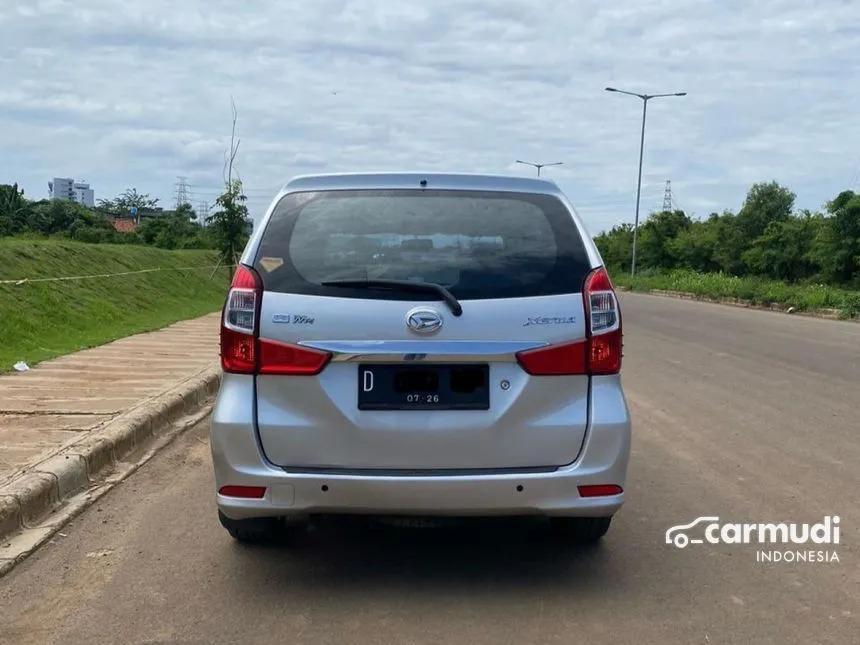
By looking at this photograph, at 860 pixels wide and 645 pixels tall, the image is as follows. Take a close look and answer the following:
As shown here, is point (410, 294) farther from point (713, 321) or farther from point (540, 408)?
point (713, 321)

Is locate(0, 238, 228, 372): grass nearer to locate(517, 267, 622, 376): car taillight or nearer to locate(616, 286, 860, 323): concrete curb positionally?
locate(517, 267, 622, 376): car taillight

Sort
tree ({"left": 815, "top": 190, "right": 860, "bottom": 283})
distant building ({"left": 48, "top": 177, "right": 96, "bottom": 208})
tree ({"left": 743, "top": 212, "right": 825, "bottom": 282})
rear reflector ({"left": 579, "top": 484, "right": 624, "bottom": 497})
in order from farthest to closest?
distant building ({"left": 48, "top": 177, "right": 96, "bottom": 208})
tree ({"left": 743, "top": 212, "right": 825, "bottom": 282})
tree ({"left": 815, "top": 190, "right": 860, "bottom": 283})
rear reflector ({"left": 579, "top": 484, "right": 624, "bottom": 497})

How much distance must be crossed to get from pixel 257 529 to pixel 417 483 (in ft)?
3.17

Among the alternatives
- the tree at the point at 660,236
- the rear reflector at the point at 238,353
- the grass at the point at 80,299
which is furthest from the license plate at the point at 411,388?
the tree at the point at 660,236

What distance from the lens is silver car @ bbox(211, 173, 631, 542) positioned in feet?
11.9

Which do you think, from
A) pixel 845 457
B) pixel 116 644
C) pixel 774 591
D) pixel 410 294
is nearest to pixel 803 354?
pixel 845 457

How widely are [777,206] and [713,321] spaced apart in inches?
1101

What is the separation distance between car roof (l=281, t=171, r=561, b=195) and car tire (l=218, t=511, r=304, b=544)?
1.53 meters

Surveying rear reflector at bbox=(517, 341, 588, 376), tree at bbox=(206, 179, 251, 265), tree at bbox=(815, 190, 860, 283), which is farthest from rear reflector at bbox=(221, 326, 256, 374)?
tree at bbox=(815, 190, 860, 283)

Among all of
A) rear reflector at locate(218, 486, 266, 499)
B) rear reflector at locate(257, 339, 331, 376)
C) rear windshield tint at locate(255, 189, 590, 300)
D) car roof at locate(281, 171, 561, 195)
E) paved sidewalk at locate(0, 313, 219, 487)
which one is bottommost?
paved sidewalk at locate(0, 313, 219, 487)

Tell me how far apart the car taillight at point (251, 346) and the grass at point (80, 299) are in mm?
6294

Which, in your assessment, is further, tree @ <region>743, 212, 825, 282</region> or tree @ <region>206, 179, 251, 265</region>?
tree @ <region>743, 212, 825, 282</region>

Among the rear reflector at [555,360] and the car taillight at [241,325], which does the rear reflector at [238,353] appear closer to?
the car taillight at [241,325]

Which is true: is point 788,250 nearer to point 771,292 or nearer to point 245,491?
point 771,292
